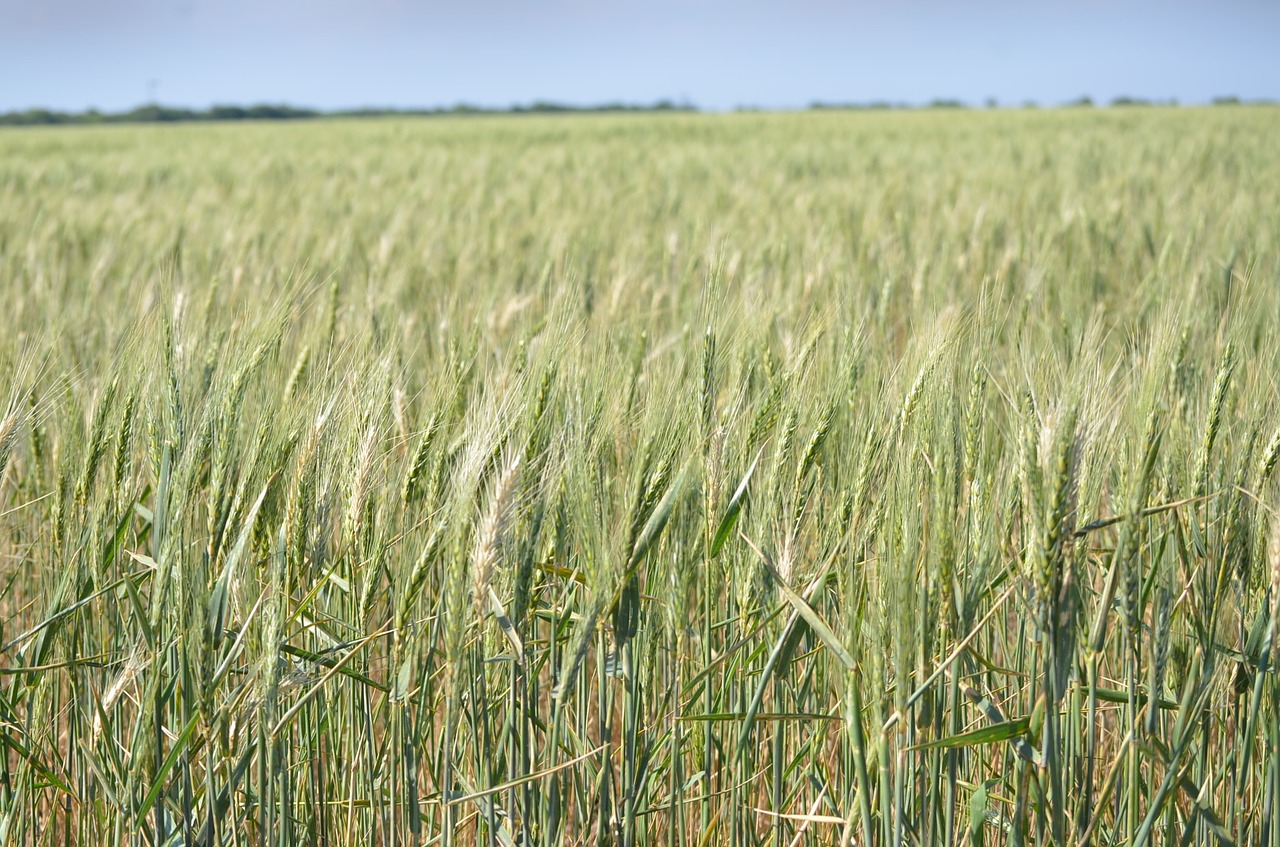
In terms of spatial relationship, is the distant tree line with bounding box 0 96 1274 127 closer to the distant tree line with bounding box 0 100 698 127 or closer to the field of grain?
the distant tree line with bounding box 0 100 698 127

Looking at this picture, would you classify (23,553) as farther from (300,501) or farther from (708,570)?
(708,570)

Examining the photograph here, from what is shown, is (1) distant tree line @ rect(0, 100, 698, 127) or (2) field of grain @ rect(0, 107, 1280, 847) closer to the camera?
(2) field of grain @ rect(0, 107, 1280, 847)

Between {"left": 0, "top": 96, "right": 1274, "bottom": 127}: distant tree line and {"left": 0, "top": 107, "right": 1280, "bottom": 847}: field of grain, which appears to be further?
{"left": 0, "top": 96, "right": 1274, "bottom": 127}: distant tree line

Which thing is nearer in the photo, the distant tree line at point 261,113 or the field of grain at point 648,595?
the field of grain at point 648,595

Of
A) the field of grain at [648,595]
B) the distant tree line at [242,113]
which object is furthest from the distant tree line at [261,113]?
the field of grain at [648,595]

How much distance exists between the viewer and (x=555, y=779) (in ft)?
3.67

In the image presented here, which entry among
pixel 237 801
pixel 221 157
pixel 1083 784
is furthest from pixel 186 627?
pixel 221 157

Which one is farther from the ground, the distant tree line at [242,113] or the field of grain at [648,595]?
the distant tree line at [242,113]

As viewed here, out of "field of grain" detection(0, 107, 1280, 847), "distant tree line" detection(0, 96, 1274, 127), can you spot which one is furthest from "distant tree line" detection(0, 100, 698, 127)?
"field of grain" detection(0, 107, 1280, 847)

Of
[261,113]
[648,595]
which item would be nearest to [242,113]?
[261,113]

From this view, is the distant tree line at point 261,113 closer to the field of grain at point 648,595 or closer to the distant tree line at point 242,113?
the distant tree line at point 242,113

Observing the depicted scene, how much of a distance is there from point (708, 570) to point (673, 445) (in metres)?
0.15

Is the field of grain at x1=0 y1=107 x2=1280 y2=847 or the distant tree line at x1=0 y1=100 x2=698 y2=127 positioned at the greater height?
the distant tree line at x1=0 y1=100 x2=698 y2=127

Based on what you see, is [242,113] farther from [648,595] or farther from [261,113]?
[648,595]
